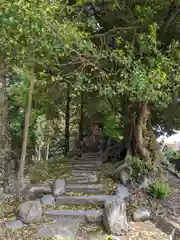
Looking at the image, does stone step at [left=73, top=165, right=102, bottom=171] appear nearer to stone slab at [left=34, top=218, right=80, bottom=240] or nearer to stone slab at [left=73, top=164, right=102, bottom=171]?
stone slab at [left=73, top=164, right=102, bottom=171]

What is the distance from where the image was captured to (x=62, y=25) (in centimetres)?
315

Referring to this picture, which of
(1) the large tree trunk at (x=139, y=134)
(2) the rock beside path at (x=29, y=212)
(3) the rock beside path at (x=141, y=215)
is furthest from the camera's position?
(1) the large tree trunk at (x=139, y=134)

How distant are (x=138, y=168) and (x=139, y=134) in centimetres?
94

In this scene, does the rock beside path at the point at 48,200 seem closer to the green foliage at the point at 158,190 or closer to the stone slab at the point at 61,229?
the stone slab at the point at 61,229

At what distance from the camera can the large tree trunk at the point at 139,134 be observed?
6465mm

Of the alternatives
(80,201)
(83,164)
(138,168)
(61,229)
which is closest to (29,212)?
(61,229)

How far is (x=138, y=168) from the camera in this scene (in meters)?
6.00

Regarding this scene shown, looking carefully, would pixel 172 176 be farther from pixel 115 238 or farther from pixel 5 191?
pixel 5 191

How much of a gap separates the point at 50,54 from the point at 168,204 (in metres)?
3.85

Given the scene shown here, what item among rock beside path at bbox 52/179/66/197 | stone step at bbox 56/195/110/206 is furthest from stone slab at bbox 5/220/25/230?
rock beside path at bbox 52/179/66/197

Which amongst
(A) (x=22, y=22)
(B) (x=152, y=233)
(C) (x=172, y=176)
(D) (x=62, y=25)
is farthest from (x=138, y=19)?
(C) (x=172, y=176)

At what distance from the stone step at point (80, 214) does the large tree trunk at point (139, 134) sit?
2.37 meters

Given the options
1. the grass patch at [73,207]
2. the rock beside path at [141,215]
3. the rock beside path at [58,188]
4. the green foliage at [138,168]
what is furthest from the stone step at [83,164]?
the rock beside path at [141,215]

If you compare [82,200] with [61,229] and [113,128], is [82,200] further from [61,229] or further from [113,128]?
[113,128]
